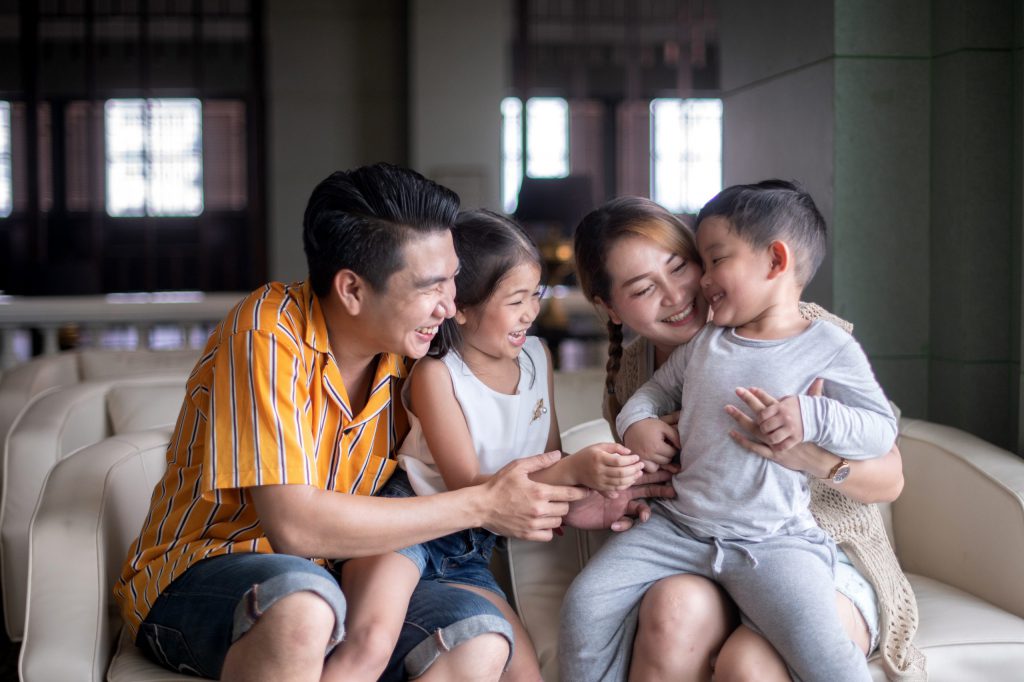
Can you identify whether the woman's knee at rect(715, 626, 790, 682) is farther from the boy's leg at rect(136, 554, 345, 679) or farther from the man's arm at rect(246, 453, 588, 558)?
the boy's leg at rect(136, 554, 345, 679)

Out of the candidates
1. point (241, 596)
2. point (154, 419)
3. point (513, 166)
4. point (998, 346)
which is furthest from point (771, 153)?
point (513, 166)

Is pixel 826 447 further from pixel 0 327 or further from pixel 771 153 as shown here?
pixel 0 327

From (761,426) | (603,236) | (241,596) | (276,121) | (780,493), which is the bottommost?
(241,596)

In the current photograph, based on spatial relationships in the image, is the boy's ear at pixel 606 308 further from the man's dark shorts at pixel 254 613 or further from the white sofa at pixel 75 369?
the white sofa at pixel 75 369

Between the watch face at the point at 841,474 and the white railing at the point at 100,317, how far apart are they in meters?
3.64

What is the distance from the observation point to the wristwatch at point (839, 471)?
5.77 feet

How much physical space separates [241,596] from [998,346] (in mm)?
1943

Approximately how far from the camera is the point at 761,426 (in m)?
1.68

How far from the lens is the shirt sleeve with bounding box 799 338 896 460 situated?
167 centimetres

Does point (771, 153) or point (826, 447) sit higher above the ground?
point (771, 153)

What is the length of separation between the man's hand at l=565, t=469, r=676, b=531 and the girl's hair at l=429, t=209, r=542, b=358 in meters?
0.37

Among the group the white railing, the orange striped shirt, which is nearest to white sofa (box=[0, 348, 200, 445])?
the white railing

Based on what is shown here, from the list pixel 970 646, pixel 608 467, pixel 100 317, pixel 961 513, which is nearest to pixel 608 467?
pixel 608 467

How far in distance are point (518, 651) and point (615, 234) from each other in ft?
2.42
